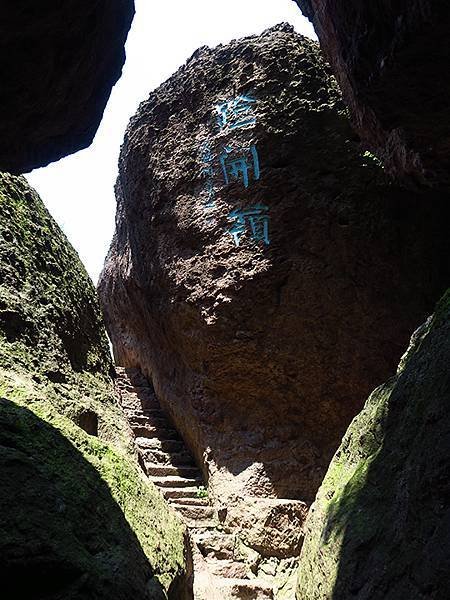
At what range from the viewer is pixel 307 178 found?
717 centimetres

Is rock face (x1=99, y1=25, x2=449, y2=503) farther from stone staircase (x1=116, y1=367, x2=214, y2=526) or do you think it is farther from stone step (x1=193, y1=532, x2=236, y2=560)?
stone step (x1=193, y1=532, x2=236, y2=560)

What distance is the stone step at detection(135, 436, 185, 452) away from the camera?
303 inches

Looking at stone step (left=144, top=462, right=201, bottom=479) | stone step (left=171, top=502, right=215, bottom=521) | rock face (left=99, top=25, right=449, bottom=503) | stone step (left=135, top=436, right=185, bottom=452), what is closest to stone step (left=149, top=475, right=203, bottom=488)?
stone step (left=144, top=462, right=201, bottom=479)

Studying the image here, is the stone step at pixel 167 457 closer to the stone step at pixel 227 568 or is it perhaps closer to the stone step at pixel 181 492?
the stone step at pixel 181 492

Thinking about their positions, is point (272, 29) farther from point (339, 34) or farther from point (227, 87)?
point (339, 34)

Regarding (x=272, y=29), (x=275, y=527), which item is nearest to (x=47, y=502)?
(x=275, y=527)

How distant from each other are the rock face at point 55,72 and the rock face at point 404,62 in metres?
1.24

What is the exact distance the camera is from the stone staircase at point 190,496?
16.3ft

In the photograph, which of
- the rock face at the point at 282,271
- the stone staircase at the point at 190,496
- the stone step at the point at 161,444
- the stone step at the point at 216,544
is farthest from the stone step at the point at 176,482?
the stone step at the point at 216,544

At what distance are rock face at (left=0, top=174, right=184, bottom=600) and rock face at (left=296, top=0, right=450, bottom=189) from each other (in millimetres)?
2534

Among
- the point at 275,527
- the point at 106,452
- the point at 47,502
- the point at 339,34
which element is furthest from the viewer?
the point at 275,527

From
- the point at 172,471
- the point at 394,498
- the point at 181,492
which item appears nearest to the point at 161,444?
the point at 172,471

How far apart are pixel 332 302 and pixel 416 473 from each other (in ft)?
14.0

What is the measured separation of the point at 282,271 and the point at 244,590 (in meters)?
3.76
